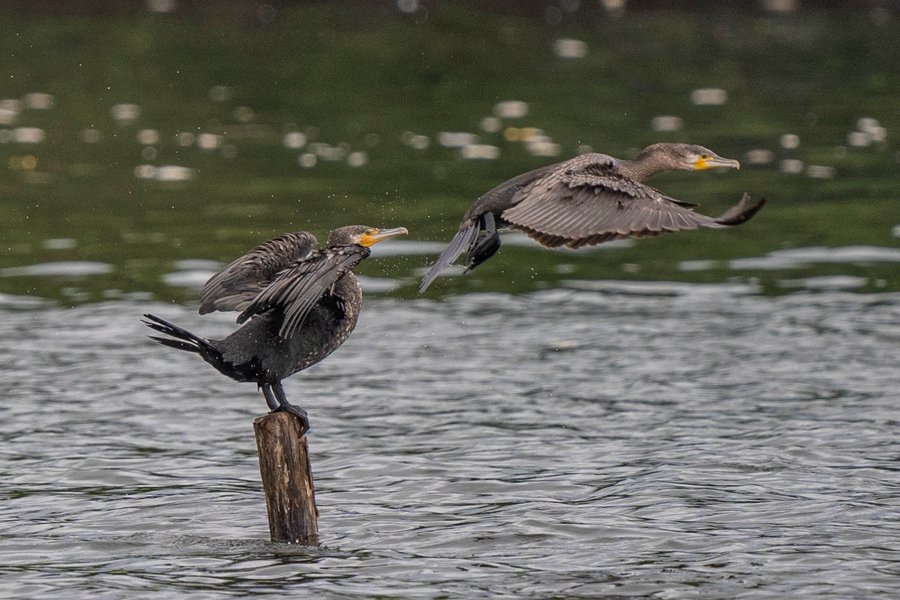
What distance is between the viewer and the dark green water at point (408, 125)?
1539cm

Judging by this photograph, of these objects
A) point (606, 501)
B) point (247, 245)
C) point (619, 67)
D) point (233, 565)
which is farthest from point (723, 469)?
point (619, 67)

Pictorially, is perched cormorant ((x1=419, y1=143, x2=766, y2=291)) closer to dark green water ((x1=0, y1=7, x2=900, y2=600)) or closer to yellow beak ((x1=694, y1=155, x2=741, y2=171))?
yellow beak ((x1=694, y1=155, x2=741, y2=171))

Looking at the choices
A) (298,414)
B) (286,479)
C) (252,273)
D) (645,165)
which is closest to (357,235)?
(252,273)

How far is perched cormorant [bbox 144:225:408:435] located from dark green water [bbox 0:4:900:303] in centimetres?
640

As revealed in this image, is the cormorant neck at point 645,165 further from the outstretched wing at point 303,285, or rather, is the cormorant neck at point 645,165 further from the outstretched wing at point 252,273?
the outstretched wing at point 303,285

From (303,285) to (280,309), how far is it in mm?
553

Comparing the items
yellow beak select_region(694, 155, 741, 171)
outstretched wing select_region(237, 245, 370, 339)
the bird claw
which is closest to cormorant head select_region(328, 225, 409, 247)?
outstretched wing select_region(237, 245, 370, 339)

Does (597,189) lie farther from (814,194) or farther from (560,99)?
(560,99)

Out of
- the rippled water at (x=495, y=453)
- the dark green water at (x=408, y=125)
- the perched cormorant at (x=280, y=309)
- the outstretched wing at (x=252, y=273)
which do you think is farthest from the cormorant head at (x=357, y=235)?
the dark green water at (x=408, y=125)

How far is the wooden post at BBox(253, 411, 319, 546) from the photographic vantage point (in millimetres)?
7375

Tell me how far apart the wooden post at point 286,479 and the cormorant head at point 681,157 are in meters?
2.76

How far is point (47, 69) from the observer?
80.0 feet

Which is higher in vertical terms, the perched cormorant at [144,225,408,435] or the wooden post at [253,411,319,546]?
the perched cormorant at [144,225,408,435]

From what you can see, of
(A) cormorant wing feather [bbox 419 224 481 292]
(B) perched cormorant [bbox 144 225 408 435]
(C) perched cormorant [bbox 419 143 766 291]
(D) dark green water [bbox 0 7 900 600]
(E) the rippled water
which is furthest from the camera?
(D) dark green water [bbox 0 7 900 600]
